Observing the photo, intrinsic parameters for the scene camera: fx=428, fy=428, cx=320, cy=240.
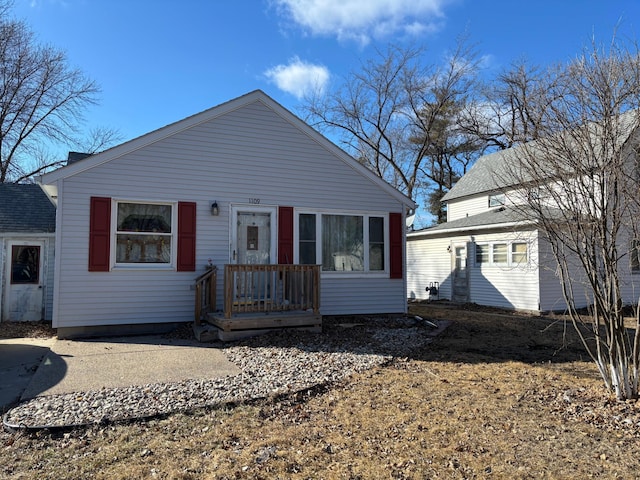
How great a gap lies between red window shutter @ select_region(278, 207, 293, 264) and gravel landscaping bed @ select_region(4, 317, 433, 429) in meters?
1.80

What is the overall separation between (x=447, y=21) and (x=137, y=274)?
16.5m

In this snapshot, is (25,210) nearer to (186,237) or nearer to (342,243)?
(186,237)

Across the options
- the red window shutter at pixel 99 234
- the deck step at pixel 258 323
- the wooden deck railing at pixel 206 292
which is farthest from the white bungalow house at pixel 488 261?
the red window shutter at pixel 99 234

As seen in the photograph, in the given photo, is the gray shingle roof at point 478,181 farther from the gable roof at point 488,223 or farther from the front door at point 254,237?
the front door at point 254,237

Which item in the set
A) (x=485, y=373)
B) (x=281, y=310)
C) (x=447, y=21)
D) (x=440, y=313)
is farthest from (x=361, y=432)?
(x=447, y=21)

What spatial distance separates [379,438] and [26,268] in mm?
10094

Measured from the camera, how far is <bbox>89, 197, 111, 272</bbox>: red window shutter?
7.98 meters

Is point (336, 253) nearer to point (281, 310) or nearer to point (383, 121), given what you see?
point (281, 310)

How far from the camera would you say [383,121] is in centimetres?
2762

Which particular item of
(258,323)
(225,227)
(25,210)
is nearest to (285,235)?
(225,227)

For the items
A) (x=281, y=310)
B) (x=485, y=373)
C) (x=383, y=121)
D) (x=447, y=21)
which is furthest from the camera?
(x=383, y=121)

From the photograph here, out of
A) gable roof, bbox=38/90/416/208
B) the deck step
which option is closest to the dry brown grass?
the deck step

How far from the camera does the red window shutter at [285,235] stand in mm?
9297

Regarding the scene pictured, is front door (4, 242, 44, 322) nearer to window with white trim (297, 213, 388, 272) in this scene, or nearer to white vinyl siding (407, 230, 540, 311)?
window with white trim (297, 213, 388, 272)
